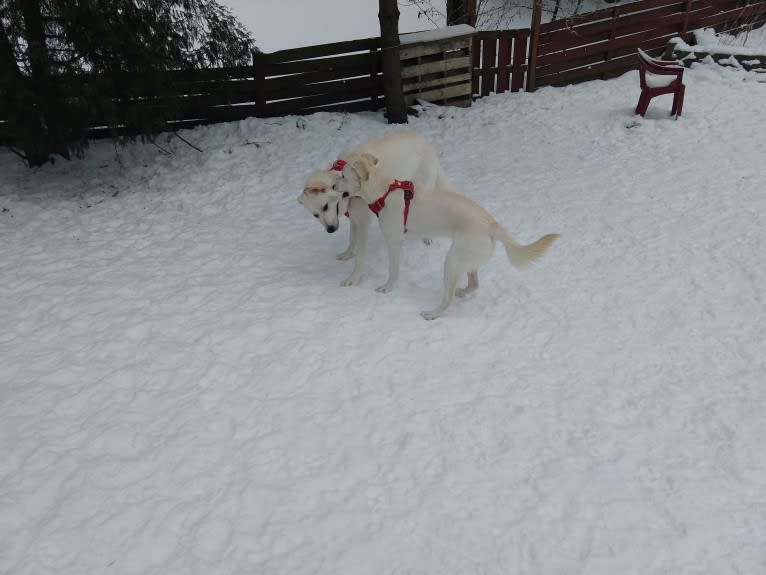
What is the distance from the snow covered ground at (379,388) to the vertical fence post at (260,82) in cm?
254

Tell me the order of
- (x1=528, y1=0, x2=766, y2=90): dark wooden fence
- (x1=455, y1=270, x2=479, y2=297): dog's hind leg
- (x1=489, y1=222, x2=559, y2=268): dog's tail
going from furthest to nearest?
(x1=528, y1=0, x2=766, y2=90): dark wooden fence → (x1=455, y1=270, x2=479, y2=297): dog's hind leg → (x1=489, y1=222, x2=559, y2=268): dog's tail

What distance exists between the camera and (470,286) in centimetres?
476

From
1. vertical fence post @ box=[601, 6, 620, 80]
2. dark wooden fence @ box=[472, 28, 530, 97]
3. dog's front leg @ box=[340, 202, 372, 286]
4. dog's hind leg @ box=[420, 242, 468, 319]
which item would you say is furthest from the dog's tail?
vertical fence post @ box=[601, 6, 620, 80]

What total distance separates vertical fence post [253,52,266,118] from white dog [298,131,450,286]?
4.39 metres

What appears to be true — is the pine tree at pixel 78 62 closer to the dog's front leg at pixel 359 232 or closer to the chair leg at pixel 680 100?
the dog's front leg at pixel 359 232

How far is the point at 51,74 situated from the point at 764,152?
9468mm

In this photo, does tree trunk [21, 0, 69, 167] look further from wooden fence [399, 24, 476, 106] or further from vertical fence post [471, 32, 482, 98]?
vertical fence post [471, 32, 482, 98]

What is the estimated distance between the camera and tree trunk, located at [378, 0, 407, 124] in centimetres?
848

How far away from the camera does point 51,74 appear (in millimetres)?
6293

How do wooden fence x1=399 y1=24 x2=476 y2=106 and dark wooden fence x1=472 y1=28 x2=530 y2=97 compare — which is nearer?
wooden fence x1=399 y1=24 x2=476 y2=106

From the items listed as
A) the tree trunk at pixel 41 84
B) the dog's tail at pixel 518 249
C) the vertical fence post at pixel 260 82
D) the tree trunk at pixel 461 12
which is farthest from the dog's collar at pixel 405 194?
the tree trunk at pixel 461 12

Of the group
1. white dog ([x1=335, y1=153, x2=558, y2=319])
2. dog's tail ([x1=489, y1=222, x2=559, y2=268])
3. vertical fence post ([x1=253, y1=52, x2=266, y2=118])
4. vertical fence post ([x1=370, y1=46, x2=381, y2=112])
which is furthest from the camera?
vertical fence post ([x1=370, y1=46, x2=381, y2=112])

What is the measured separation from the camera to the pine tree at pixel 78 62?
6.18 m

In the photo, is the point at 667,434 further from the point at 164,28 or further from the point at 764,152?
the point at 164,28
